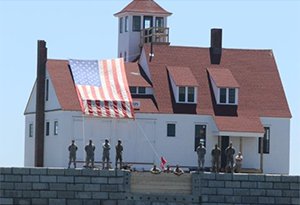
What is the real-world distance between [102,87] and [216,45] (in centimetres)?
815

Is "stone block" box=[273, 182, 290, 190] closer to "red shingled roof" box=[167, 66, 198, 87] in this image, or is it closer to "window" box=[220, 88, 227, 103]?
"red shingled roof" box=[167, 66, 198, 87]

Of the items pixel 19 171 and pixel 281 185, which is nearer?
pixel 19 171

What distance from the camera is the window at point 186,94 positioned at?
73312mm

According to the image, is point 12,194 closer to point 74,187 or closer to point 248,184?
point 74,187

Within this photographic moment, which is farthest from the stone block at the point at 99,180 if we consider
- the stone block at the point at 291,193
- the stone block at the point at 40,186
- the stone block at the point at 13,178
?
the stone block at the point at 291,193

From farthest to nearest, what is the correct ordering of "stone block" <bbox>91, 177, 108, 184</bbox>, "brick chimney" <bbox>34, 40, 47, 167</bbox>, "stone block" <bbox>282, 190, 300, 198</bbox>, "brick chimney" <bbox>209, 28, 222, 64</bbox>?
"brick chimney" <bbox>209, 28, 222, 64</bbox>
"brick chimney" <bbox>34, 40, 47, 167</bbox>
"stone block" <bbox>282, 190, 300, 198</bbox>
"stone block" <bbox>91, 177, 108, 184</bbox>

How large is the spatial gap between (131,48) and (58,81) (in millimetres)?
7005

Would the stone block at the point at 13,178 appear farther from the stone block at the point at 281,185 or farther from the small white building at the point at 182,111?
the small white building at the point at 182,111

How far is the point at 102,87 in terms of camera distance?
71.2 metres

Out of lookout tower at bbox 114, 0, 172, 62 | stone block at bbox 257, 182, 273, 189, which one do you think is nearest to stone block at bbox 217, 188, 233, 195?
stone block at bbox 257, 182, 273, 189

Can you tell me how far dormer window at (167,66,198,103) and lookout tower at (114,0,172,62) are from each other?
4.21 m

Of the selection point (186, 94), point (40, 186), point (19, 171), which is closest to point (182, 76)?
point (186, 94)

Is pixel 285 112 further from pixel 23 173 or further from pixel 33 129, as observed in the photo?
pixel 23 173

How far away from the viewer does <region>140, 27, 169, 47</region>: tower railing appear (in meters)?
77.2
